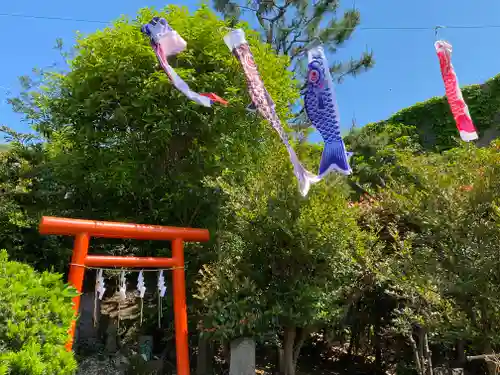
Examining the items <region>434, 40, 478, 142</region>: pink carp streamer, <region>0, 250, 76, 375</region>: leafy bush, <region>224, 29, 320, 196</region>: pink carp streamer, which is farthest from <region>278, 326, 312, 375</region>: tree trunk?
<region>434, 40, 478, 142</region>: pink carp streamer

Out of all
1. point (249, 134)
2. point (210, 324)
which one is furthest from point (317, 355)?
point (249, 134)

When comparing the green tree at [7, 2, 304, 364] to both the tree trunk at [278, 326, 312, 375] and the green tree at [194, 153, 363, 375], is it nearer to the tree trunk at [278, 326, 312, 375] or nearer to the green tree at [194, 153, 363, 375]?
the green tree at [194, 153, 363, 375]

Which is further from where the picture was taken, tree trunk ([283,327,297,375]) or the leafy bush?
tree trunk ([283,327,297,375])

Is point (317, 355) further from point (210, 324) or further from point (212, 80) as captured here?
point (212, 80)

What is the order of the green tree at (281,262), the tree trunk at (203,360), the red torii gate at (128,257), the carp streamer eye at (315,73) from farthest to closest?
the tree trunk at (203,360) → the carp streamer eye at (315,73) → the green tree at (281,262) → the red torii gate at (128,257)

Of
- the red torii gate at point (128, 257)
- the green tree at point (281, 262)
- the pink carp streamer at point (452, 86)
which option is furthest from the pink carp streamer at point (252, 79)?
the pink carp streamer at point (452, 86)

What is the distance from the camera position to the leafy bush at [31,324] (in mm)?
2330

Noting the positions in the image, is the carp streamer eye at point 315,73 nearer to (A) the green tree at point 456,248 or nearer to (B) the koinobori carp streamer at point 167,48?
(B) the koinobori carp streamer at point 167,48

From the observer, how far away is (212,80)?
5.37m

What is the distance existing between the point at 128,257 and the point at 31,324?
6.56ft

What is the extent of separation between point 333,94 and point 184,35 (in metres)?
2.23

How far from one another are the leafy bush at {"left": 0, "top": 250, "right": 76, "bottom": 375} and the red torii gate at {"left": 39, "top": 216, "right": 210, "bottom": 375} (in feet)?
3.21

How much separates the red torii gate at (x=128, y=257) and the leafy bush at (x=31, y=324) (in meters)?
0.98

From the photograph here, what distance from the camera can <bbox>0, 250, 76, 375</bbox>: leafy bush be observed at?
2330mm
